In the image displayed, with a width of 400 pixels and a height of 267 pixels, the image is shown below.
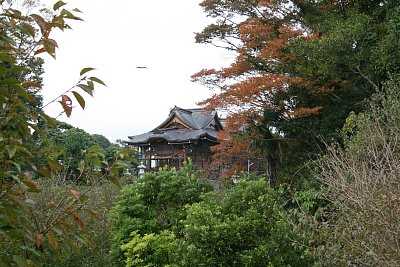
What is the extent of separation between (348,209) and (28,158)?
377 cm

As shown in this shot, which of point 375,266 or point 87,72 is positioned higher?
point 87,72

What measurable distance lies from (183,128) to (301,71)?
14099mm

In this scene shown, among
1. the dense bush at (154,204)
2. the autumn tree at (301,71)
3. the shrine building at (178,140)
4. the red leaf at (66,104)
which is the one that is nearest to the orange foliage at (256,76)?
the autumn tree at (301,71)

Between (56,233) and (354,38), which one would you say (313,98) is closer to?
(354,38)

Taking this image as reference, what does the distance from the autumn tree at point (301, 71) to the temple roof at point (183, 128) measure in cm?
923

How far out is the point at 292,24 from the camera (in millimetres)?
15953

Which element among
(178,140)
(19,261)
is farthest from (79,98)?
(178,140)

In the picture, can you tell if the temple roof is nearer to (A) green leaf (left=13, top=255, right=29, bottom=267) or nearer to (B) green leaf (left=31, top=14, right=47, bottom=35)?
(B) green leaf (left=31, top=14, right=47, bottom=35)

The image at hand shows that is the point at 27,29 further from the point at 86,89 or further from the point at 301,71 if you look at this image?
the point at 301,71

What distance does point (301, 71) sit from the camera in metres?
14.4

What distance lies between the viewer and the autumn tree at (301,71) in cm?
1287

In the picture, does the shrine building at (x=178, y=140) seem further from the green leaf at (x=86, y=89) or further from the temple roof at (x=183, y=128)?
the green leaf at (x=86, y=89)

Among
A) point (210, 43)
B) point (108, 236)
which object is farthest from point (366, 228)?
point (210, 43)

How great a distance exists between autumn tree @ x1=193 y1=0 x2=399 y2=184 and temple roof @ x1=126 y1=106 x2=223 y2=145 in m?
9.23
